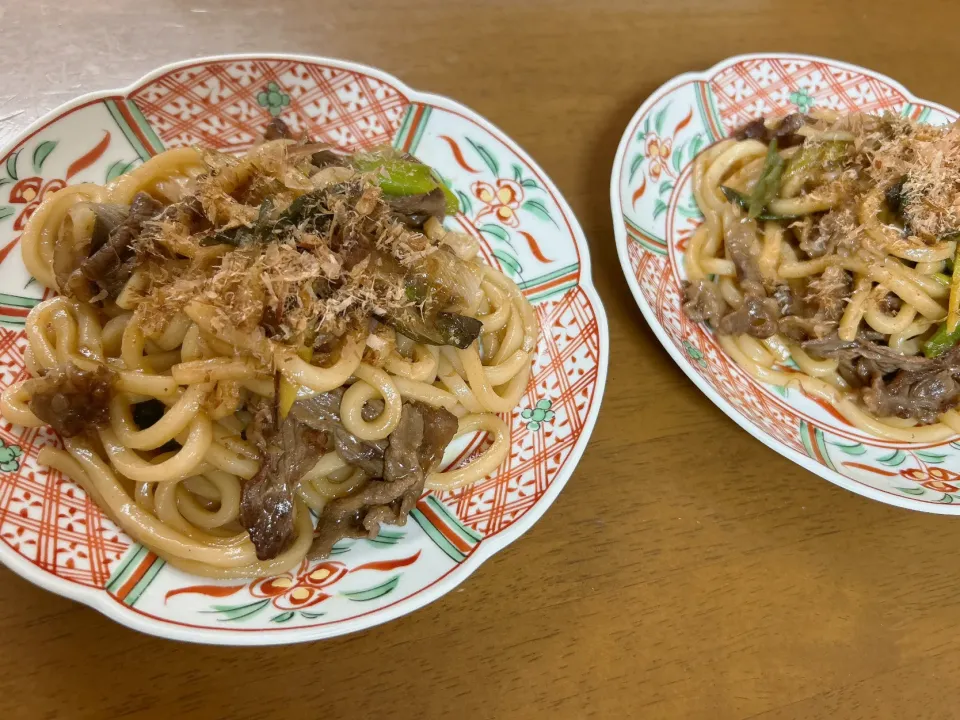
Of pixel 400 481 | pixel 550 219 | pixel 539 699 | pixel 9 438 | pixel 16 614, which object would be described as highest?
pixel 550 219

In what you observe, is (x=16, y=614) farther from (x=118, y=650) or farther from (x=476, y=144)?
(x=476, y=144)

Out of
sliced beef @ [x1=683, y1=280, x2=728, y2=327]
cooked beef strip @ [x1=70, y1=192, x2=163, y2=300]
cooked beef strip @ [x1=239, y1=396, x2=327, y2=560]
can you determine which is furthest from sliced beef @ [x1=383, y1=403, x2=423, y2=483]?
sliced beef @ [x1=683, y1=280, x2=728, y2=327]

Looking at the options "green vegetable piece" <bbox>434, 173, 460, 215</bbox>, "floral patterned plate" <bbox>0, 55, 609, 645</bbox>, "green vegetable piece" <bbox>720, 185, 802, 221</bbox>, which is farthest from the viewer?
"green vegetable piece" <bbox>720, 185, 802, 221</bbox>

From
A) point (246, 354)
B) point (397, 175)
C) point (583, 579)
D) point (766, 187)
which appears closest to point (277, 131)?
point (397, 175)

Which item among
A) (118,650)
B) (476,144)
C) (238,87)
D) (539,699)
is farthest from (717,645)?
(238,87)

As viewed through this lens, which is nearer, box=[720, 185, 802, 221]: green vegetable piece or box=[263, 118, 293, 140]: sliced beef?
box=[263, 118, 293, 140]: sliced beef

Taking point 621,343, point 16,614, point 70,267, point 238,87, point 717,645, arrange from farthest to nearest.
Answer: point 621,343, point 238,87, point 717,645, point 70,267, point 16,614

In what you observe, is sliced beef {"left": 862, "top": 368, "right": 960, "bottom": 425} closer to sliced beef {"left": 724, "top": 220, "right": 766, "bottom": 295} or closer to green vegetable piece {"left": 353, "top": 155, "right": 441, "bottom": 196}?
sliced beef {"left": 724, "top": 220, "right": 766, "bottom": 295}
